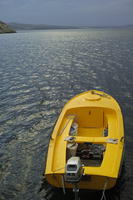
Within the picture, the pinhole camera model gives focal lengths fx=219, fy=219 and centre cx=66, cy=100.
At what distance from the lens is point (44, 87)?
27359 millimetres

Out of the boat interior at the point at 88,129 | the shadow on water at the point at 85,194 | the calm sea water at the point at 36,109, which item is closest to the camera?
the shadow on water at the point at 85,194

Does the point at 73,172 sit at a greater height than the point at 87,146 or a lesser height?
greater

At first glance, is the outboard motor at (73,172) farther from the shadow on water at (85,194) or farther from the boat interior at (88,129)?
the boat interior at (88,129)

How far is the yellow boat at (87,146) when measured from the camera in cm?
865

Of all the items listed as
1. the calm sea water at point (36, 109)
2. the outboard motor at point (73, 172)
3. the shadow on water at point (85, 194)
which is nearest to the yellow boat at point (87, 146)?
the outboard motor at point (73, 172)

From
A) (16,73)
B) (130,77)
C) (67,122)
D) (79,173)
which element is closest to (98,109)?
(67,122)

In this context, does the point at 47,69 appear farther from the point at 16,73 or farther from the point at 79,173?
the point at 79,173

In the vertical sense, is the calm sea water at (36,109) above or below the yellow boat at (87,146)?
below

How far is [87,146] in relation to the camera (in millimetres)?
11844

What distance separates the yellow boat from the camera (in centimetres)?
865

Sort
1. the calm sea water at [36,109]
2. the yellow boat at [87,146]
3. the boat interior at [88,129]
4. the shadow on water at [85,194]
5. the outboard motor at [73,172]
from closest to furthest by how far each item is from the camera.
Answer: the outboard motor at [73,172], the yellow boat at [87,146], the shadow on water at [85,194], the boat interior at [88,129], the calm sea water at [36,109]

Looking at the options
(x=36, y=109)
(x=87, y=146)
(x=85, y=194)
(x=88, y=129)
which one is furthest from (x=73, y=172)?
(x=36, y=109)

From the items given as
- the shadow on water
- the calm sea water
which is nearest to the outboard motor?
the shadow on water

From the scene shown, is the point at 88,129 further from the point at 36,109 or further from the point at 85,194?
the point at 36,109
